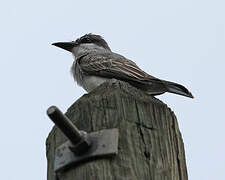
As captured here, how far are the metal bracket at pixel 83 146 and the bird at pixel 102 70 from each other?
100 inches

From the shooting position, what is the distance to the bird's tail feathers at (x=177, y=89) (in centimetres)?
565

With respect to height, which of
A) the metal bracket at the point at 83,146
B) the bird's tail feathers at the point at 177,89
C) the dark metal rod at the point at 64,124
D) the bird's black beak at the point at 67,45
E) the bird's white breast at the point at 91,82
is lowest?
the metal bracket at the point at 83,146

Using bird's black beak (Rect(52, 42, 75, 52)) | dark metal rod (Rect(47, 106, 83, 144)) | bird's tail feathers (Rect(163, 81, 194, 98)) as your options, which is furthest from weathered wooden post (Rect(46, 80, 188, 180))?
bird's black beak (Rect(52, 42, 75, 52))

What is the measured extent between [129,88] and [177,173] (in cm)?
81

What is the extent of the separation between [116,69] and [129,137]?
160 inches

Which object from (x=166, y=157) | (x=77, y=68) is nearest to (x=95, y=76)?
(x=77, y=68)

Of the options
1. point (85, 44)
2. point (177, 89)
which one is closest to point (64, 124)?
point (177, 89)

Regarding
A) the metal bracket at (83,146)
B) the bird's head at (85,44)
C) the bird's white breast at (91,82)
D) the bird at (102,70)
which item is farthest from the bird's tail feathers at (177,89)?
the bird's head at (85,44)

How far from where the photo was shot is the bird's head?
928 centimetres

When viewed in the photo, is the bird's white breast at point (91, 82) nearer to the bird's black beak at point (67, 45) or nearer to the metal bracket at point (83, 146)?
the bird's black beak at point (67, 45)

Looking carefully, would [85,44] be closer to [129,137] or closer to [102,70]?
[102,70]

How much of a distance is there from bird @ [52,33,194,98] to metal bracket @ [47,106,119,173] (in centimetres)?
254

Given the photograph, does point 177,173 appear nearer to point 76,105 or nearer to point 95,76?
point 76,105

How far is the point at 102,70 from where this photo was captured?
741 cm
